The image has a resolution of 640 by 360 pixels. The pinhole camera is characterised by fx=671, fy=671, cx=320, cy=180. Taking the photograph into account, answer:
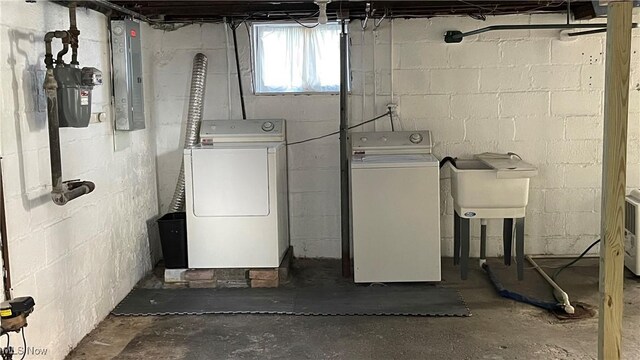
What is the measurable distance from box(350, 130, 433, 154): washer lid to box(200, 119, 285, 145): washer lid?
1.84 feet

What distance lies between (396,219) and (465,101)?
116 centimetres

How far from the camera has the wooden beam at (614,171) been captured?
2.32 metres

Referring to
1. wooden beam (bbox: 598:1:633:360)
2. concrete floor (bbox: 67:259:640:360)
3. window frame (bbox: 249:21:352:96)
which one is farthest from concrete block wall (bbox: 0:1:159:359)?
wooden beam (bbox: 598:1:633:360)

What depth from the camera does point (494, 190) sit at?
4262 mm

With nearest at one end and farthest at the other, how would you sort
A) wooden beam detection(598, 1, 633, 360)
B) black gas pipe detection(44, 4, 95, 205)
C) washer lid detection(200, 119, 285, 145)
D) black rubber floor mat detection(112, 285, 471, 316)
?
wooden beam detection(598, 1, 633, 360) → black gas pipe detection(44, 4, 95, 205) → black rubber floor mat detection(112, 285, 471, 316) → washer lid detection(200, 119, 285, 145)

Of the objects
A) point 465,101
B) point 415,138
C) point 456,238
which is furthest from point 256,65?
point 456,238

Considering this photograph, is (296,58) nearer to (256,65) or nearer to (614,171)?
(256,65)

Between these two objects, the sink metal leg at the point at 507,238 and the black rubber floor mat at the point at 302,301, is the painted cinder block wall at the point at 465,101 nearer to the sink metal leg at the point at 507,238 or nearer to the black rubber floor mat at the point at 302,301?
the sink metal leg at the point at 507,238

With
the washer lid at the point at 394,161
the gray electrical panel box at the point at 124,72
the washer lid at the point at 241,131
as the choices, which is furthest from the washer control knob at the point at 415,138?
the gray electrical panel box at the point at 124,72

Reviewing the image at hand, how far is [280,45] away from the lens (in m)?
4.87

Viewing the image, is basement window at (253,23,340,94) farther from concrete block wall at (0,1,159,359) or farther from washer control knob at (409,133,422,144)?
concrete block wall at (0,1,159,359)

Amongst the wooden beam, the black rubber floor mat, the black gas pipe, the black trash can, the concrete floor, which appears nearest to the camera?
the wooden beam

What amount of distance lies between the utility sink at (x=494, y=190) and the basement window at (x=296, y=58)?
1228 mm

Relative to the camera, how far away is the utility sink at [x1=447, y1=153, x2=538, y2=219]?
13.9ft
